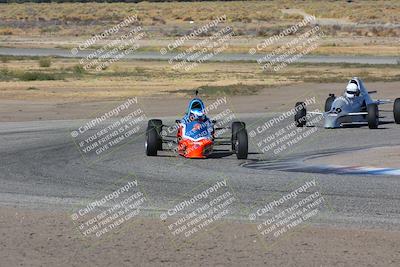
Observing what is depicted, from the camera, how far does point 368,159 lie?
2141cm

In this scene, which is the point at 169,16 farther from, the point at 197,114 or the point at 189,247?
the point at 189,247

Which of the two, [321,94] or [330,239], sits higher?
[330,239]

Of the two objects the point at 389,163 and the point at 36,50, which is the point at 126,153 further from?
the point at 36,50

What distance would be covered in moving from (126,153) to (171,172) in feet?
11.8

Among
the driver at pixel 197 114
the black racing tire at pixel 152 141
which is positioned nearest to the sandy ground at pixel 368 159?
the driver at pixel 197 114

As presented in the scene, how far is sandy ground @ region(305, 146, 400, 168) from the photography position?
20.7 meters

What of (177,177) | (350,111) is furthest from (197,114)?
(350,111)

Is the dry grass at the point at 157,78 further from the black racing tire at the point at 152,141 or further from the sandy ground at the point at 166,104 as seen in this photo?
the black racing tire at the point at 152,141

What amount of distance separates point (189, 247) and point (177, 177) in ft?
18.8

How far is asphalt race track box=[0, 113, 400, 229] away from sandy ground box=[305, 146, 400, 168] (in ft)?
2.01

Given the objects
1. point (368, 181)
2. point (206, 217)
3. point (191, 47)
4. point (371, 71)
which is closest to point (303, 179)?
point (368, 181)

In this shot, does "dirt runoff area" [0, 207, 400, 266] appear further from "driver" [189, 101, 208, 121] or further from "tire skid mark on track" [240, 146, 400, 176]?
"driver" [189, 101, 208, 121]

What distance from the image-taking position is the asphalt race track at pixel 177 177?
1538cm

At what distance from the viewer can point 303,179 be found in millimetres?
18062
